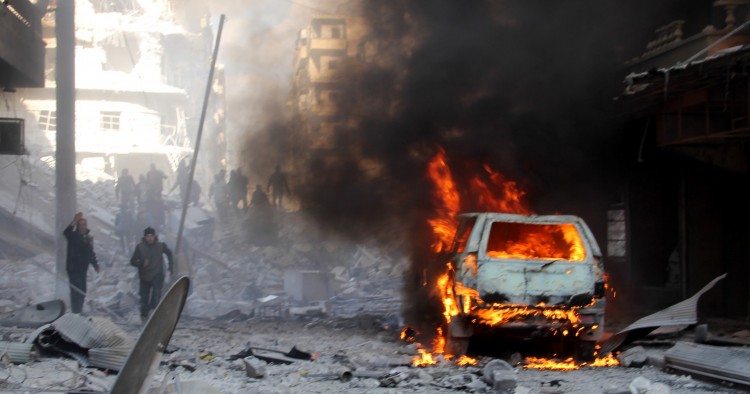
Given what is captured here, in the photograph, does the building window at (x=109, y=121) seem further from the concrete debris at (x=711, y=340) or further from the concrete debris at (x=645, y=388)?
the concrete debris at (x=645, y=388)

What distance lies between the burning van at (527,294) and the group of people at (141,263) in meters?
5.32

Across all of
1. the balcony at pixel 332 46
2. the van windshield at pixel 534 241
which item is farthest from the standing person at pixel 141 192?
the van windshield at pixel 534 241

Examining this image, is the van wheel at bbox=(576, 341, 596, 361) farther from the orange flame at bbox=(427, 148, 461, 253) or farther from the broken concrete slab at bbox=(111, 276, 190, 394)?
the broken concrete slab at bbox=(111, 276, 190, 394)

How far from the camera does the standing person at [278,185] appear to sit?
21.7 metres

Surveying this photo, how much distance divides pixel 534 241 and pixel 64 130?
9.30 meters

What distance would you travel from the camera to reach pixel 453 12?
52.3 feet

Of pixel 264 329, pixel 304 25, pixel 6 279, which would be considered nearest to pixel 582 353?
pixel 264 329

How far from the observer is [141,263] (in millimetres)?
12586

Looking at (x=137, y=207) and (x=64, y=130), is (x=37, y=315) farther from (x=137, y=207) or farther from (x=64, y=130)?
(x=137, y=207)

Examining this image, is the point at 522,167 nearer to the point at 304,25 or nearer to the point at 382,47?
the point at 382,47

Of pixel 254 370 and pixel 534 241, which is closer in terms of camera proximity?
pixel 254 370

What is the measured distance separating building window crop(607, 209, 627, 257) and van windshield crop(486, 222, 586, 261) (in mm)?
6495

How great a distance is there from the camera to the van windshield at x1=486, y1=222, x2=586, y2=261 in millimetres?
9336

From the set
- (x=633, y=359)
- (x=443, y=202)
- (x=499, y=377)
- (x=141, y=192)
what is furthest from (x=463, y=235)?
(x=141, y=192)
